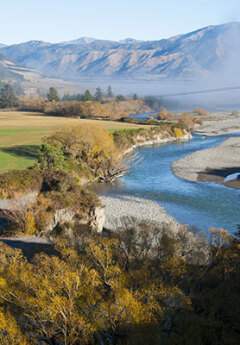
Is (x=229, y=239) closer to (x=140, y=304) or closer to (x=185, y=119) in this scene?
(x=140, y=304)

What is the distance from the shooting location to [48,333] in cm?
1323

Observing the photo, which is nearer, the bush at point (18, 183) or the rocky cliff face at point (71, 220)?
the rocky cliff face at point (71, 220)

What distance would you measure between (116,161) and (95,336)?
137 ft

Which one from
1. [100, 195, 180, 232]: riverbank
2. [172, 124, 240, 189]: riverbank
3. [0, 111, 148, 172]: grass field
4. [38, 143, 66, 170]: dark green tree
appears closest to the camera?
[100, 195, 180, 232]: riverbank

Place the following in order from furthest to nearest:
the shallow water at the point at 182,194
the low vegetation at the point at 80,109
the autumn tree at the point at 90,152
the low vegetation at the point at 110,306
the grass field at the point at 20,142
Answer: the low vegetation at the point at 80,109
the autumn tree at the point at 90,152
the grass field at the point at 20,142
the shallow water at the point at 182,194
the low vegetation at the point at 110,306

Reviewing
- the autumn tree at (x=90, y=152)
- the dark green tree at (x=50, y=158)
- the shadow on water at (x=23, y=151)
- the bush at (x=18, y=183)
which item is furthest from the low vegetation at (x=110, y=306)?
the shadow on water at (x=23, y=151)

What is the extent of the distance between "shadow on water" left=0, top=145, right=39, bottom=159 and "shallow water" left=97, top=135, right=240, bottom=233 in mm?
19065

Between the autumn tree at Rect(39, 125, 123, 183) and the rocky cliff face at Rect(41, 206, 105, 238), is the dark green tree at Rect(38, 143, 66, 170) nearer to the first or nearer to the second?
the autumn tree at Rect(39, 125, 123, 183)

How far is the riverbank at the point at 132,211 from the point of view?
112 feet

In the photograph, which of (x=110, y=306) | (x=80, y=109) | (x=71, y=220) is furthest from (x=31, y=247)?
(x=80, y=109)

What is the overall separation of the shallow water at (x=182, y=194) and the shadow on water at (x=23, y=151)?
19.1 meters

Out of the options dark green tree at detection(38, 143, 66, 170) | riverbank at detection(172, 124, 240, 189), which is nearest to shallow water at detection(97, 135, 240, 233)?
riverbank at detection(172, 124, 240, 189)

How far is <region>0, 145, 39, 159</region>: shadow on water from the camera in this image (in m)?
58.8

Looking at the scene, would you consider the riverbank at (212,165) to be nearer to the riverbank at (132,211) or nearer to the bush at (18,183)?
the riverbank at (132,211)
